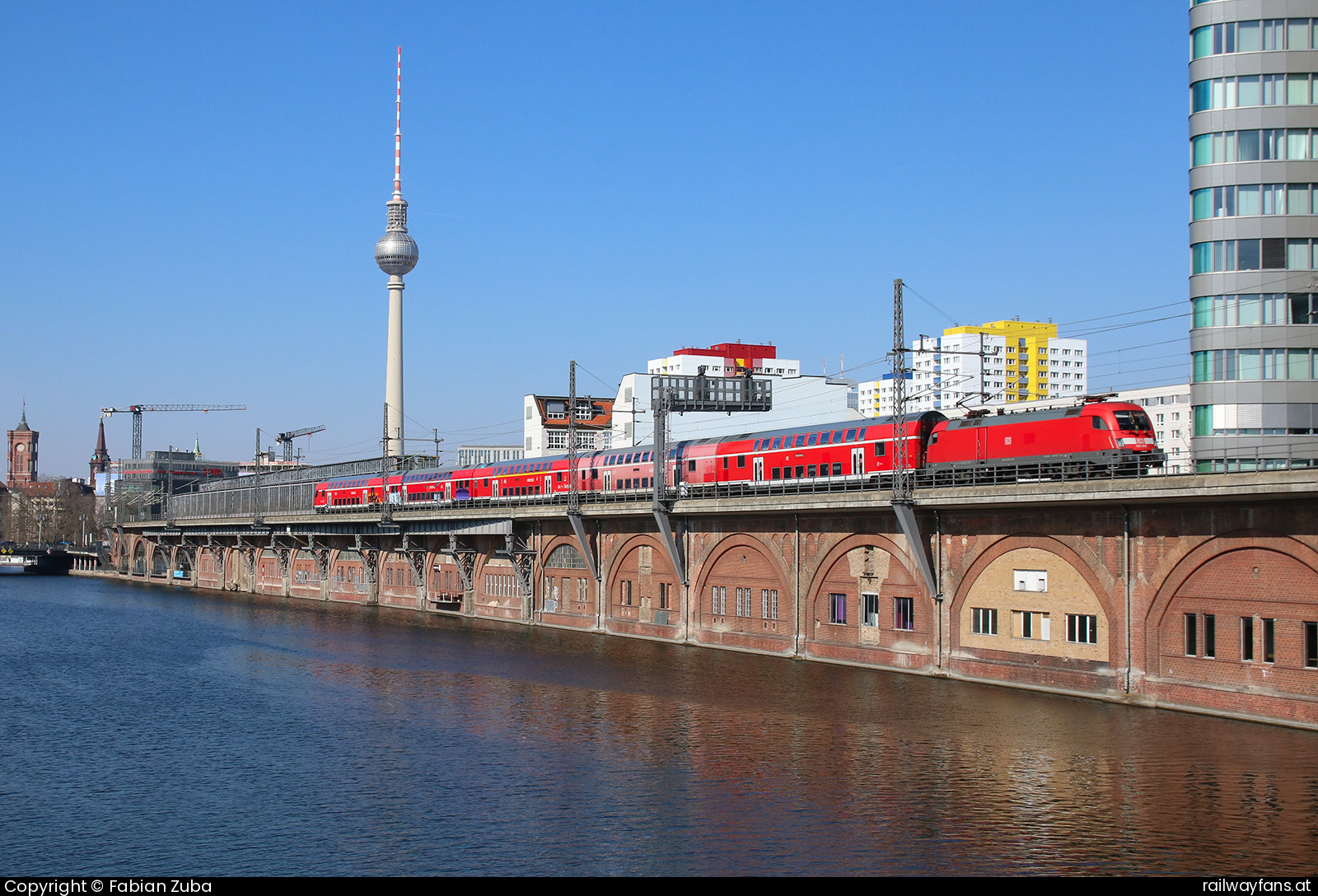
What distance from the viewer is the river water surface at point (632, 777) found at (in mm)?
30250

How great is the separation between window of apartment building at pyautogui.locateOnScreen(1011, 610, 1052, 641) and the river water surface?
2.49 meters

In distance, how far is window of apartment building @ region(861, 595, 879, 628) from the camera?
190ft

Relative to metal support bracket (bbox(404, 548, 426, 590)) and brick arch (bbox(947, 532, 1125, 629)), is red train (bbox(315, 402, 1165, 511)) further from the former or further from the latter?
metal support bracket (bbox(404, 548, 426, 590))

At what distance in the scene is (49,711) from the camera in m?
52.6

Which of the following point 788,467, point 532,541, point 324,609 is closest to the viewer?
point 788,467

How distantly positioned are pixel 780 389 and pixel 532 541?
136 feet

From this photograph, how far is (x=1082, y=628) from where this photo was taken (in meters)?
47.9

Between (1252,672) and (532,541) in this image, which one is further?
(532,541)

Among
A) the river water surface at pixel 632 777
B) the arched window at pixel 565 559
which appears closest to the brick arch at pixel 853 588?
the river water surface at pixel 632 777

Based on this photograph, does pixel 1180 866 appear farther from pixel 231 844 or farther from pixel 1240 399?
pixel 1240 399

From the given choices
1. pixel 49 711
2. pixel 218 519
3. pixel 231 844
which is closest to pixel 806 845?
pixel 231 844

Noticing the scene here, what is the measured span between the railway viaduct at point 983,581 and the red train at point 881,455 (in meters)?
2.40

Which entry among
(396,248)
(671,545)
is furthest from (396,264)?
(671,545)

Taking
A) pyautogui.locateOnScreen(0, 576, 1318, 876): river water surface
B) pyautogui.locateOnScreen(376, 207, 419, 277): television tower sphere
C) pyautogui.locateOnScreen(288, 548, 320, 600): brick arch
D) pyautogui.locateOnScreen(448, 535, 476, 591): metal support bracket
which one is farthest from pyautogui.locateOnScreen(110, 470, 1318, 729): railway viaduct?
pyautogui.locateOnScreen(376, 207, 419, 277): television tower sphere
